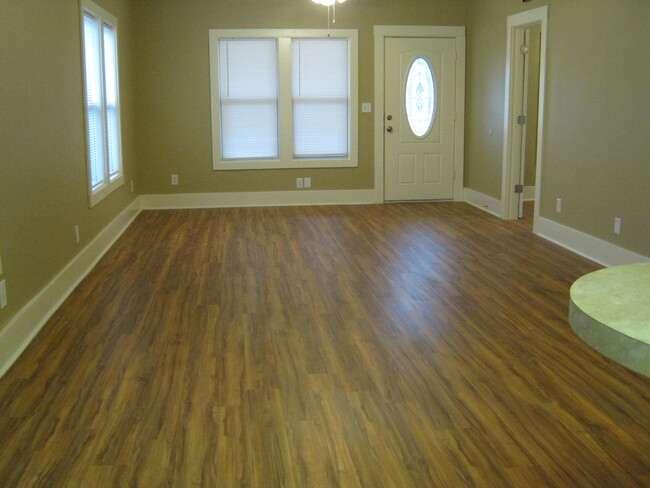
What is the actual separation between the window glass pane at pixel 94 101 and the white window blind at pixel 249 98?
228 centimetres

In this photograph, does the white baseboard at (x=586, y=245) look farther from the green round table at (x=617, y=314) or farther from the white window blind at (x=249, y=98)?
the green round table at (x=617, y=314)

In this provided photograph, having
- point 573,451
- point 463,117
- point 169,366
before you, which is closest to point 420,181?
point 463,117

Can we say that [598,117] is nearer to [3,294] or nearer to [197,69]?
[3,294]

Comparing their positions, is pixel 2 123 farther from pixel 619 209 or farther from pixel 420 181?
pixel 420 181

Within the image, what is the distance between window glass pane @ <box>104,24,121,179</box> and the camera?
7060 millimetres

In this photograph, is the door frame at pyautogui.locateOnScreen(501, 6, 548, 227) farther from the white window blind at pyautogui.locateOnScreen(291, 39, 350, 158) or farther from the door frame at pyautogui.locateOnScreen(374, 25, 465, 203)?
the white window blind at pyautogui.locateOnScreen(291, 39, 350, 158)

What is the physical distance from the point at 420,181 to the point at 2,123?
6.02 m

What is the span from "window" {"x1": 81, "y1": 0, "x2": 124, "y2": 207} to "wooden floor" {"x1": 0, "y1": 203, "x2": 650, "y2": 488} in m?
0.95

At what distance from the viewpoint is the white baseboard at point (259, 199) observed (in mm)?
8828

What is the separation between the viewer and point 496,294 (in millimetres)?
4973

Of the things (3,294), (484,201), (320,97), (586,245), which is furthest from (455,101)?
(3,294)

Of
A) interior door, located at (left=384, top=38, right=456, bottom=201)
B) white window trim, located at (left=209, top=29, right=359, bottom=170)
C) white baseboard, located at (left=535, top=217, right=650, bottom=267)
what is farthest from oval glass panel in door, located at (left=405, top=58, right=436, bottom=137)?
white baseboard, located at (left=535, top=217, right=650, bottom=267)

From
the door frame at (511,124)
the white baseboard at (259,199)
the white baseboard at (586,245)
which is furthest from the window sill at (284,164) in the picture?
the white baseboard at (586,245)

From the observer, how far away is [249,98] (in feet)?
28.8
